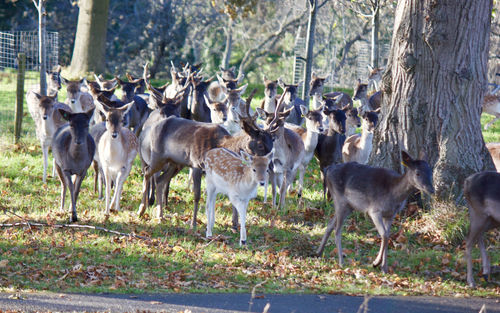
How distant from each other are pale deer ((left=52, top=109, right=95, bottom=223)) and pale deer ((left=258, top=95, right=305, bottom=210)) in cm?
296

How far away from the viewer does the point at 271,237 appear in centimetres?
1002

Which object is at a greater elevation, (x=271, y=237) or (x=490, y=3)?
(x=490, y=3)

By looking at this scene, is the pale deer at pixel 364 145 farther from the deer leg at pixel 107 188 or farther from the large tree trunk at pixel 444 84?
the deer leg at pixel 107 188

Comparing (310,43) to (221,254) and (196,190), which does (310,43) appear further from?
(221,254)

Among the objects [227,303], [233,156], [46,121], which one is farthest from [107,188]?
[227,303]

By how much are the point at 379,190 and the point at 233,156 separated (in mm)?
2199

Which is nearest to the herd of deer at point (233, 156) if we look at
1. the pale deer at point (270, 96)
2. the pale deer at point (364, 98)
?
the pale deer at point (270, 96)

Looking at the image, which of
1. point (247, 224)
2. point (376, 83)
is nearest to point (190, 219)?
point (247, 224)

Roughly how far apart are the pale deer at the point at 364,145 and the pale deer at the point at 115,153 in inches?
158

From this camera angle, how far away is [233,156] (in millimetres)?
9688

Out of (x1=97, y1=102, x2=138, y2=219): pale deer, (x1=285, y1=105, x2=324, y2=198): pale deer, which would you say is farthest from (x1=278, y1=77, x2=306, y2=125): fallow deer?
(x1=97, y1=102, x2=138, y2=219): pale deer

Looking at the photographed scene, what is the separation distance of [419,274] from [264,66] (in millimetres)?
31503

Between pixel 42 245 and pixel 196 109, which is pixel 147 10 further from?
pixel 42 245

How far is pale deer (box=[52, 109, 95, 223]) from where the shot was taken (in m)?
10.6
